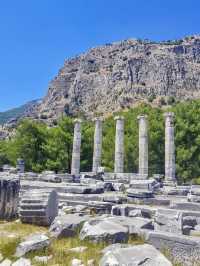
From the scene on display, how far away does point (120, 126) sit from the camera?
39.2m

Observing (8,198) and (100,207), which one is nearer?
(8,198)

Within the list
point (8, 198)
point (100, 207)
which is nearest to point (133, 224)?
point (100, 207)

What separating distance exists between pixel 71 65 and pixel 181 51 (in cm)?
5130

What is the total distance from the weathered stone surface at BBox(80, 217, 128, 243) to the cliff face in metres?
119

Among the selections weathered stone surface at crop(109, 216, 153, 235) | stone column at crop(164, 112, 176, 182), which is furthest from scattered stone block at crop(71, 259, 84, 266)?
stone column at crop(164, 112, 176, 182)

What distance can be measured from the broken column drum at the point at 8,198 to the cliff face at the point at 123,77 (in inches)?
4548

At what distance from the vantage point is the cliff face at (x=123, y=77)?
5487 inches

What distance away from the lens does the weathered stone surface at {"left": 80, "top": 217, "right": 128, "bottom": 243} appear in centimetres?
775

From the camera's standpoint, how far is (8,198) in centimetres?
1159

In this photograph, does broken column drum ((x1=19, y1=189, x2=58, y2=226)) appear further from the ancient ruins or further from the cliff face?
the cliff face

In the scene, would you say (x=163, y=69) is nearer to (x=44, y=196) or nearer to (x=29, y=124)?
(x=29, y=124)

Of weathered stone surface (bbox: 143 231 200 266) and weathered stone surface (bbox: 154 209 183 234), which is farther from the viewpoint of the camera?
weathered stone surface (bbox: 154 209 183 234)

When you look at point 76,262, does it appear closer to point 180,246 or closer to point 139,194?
point 180,246

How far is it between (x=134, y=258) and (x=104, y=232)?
163 centimetres
